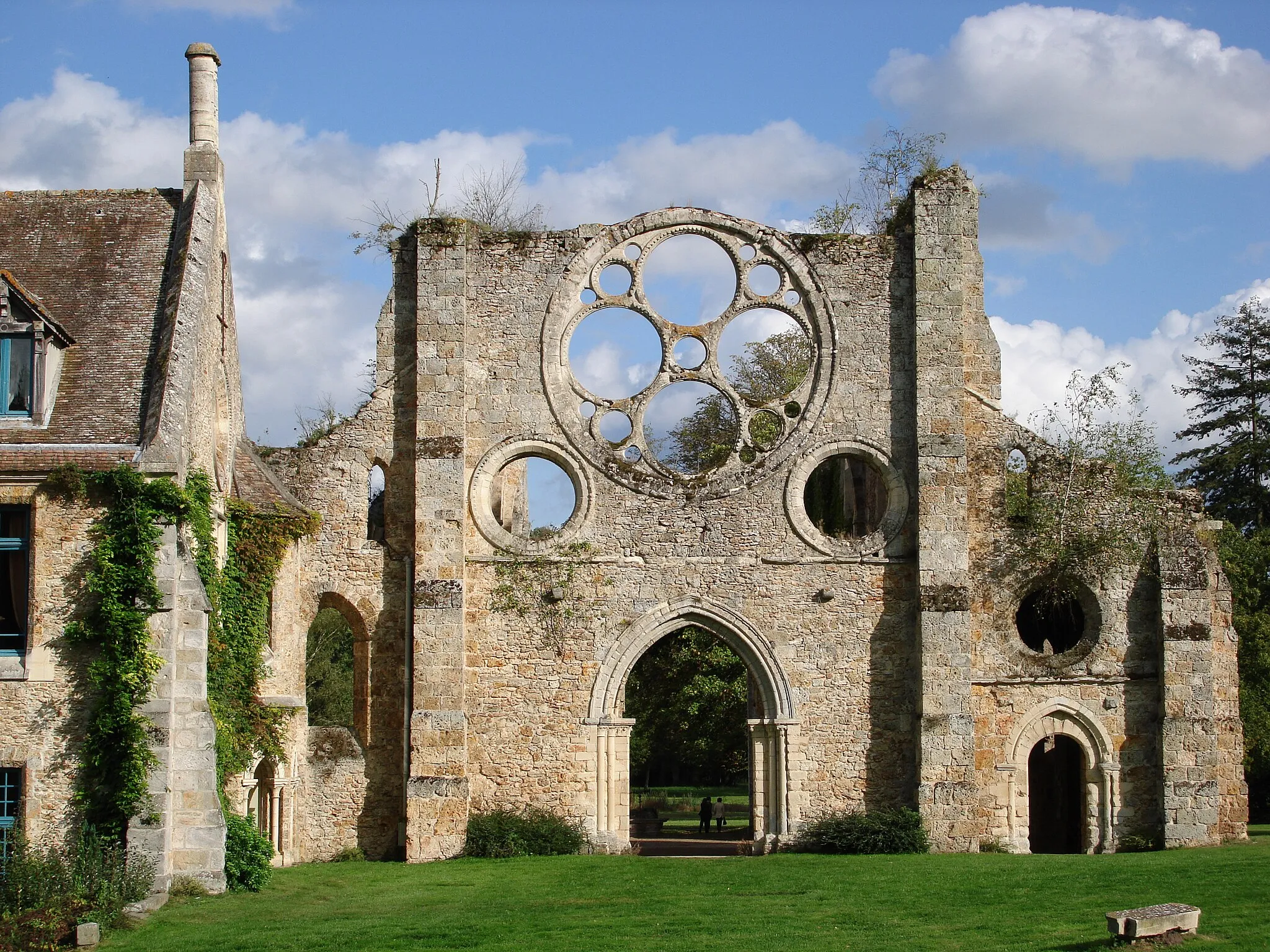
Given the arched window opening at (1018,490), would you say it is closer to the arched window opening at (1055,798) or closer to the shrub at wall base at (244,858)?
the arched window opening at (1055,798)

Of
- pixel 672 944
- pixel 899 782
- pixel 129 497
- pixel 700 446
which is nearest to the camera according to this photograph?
pixel 672 944

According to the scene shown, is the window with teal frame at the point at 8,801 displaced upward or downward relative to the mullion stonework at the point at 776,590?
downward

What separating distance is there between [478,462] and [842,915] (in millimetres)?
8804

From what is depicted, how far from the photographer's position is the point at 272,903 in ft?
53.5

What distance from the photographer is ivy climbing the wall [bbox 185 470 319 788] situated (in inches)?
677

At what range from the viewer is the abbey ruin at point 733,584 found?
810 inches

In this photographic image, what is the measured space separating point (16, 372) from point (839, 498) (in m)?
15.2

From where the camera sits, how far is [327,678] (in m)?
40.7

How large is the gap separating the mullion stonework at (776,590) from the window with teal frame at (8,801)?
5420mm

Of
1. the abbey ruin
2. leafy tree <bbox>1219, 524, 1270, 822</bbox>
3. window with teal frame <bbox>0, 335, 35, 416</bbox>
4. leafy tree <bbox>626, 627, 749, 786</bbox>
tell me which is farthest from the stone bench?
leafy tree <bbox>1219, 524, 1270, 822</bbox>

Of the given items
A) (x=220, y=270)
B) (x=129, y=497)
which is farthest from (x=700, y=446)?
(x=129, y=497)

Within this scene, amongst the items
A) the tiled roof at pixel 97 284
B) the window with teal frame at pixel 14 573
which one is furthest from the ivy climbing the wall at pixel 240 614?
the window with teal frame at pixel 14 573

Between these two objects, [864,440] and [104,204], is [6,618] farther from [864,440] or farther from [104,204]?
[864,440]

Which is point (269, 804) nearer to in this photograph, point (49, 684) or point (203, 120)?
point (49, 684)
